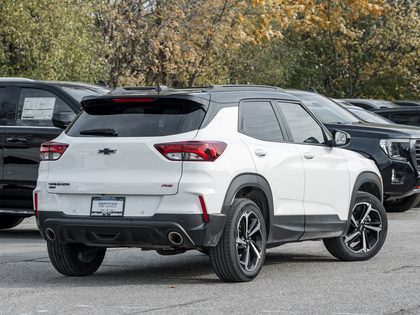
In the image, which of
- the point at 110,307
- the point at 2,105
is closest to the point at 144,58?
the point at 2,105

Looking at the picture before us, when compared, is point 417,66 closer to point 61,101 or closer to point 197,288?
point 61,101

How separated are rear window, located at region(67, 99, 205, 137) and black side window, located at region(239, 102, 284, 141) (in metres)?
0.55

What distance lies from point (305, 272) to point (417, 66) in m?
34.8

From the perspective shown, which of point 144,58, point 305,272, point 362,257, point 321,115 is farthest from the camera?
point 144,58

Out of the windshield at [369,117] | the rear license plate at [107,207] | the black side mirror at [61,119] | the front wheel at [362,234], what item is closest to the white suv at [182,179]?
the rear license plate at [107,207]

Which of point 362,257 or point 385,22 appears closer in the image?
point 362,257

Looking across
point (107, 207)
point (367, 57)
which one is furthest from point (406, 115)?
point (367, 57)

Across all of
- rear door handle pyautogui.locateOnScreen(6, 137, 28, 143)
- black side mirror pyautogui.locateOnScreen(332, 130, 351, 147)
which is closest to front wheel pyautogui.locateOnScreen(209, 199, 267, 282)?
black side mirror pyautogui.locateOnScreen(332, 130, 351, 147)

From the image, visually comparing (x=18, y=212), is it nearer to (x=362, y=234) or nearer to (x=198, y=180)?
(x=362, y=234)

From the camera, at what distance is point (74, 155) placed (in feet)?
21.9

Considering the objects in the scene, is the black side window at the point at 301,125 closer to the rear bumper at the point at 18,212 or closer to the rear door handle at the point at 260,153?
the rear door handle at the point at 260,153

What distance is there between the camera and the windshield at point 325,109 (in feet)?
42.3

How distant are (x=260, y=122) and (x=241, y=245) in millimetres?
1205

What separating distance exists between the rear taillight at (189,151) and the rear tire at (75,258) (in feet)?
4.97
